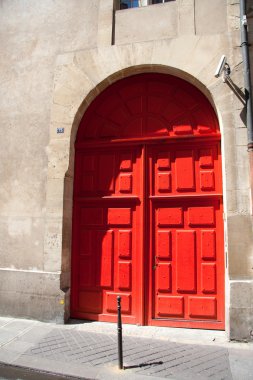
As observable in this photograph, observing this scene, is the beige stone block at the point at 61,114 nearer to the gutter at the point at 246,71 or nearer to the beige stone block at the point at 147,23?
the beige stone block at the point at 147,23

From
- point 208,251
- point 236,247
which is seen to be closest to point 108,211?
point 208,251

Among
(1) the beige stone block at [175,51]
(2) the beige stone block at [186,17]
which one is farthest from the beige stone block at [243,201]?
(2) the beige stone block at [186,17]

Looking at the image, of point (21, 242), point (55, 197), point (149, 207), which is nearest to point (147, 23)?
point (149, 207)

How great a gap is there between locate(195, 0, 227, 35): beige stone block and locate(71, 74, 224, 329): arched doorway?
928 mm

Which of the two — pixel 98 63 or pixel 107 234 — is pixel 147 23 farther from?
pixel 107 234

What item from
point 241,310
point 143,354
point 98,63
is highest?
point 98,63

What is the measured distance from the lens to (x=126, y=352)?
4625mm

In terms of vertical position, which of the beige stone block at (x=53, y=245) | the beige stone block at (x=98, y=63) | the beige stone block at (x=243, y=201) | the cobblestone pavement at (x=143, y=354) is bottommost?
the cobblestone pavement at (x=143, y=354)

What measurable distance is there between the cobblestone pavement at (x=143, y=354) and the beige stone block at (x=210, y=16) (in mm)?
4933

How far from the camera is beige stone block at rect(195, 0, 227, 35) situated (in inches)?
228

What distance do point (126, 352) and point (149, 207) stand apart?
231 cm

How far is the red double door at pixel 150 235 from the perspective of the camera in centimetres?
561

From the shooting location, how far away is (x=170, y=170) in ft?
19.5

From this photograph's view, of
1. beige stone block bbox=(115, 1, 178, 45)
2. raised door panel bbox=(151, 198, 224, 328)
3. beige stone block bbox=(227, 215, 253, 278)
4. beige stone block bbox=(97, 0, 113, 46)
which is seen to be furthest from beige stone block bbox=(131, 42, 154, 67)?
beige stone block bbox=(227, 215, 253, 278)
